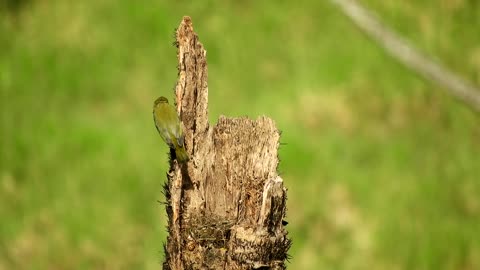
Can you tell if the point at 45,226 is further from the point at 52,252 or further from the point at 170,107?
the point at 170,107

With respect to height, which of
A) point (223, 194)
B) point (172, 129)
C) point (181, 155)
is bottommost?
point (223, 194)

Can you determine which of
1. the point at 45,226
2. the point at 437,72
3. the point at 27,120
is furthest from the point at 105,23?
the point at 437,72

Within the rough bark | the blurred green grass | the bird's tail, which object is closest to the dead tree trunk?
the bird's tail

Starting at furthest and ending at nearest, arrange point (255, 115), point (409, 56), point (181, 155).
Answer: point (255, 115) < point (409, 56) < point (181, 155)

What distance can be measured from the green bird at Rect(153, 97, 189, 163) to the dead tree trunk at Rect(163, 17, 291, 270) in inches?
1.5

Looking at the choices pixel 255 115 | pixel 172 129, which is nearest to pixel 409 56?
pixel 255 115

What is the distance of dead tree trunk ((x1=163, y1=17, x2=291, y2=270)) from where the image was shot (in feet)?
14.8

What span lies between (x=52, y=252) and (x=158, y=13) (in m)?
2.62

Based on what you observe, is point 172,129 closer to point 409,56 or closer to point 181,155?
point 181,155

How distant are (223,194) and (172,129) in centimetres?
36

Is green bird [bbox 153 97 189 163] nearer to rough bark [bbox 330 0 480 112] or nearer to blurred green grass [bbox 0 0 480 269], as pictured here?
rough bark [bbox 330 0 480 112]

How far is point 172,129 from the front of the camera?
473 centimetres

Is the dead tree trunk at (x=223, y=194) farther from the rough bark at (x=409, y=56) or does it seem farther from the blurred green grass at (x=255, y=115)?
the blurred green grass at (x=255, y=115)

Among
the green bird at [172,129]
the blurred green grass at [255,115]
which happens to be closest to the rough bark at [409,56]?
the blurred green grass at [255,115]
